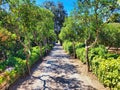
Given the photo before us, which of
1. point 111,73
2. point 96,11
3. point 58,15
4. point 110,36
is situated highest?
point 58,15

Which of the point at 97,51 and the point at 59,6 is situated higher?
the point at 59,6

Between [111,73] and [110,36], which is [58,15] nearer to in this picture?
[110,36]

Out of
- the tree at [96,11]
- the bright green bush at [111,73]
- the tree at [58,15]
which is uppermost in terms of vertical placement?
the tree at [58,15]

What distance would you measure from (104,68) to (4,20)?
342 inches

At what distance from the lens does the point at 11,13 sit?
631 inches

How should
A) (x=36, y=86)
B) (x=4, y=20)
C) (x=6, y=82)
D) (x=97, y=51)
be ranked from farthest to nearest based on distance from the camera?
(x=97, y=51), (x=4, y=20), (x=36, y=86), (x=6, y=82)

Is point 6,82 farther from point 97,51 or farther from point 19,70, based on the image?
point 97,51

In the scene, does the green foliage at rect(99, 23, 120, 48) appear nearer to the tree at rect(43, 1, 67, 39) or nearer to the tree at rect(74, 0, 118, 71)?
the tree at rect(74, 0, 118, 71)

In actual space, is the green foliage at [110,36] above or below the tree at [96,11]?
below

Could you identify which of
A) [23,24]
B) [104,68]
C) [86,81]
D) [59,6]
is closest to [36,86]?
[86,81]

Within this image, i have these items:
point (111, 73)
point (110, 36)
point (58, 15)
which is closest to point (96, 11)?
point (111, 73)

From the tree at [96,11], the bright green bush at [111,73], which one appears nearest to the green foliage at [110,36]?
the tree at [96,11]

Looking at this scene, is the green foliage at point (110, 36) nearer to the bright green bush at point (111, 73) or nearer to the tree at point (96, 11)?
the tree at point (96, 11)

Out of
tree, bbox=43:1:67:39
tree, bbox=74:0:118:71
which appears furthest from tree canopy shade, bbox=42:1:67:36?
tree, bbox=74:0:118:71
